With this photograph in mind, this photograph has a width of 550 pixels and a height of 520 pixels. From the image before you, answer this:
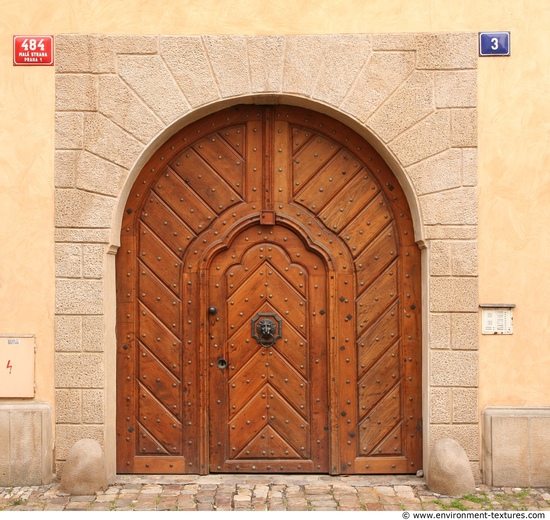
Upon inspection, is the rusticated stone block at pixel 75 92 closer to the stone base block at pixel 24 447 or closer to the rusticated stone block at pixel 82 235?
the rusticated stone block at pixel 82 235

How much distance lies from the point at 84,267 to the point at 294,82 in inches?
76.2

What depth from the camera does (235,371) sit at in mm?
5656

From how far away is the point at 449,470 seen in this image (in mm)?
5148

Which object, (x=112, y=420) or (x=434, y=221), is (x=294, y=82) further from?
(x=112, y=420)

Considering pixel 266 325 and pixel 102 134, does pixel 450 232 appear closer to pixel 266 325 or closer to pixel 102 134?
pixel 266 325

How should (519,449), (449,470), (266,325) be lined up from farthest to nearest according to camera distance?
(266,325), (519,449), (449,470)

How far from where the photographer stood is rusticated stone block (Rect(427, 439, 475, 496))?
5.13 m

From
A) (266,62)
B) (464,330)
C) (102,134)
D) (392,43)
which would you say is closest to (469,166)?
(392,43)

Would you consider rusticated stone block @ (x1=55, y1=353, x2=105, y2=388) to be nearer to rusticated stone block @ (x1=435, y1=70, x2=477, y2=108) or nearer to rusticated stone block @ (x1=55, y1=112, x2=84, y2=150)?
rusticated stone block @ (x1=55, y1=112, x2=84, y2=150)

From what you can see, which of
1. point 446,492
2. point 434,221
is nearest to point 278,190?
point 434,221

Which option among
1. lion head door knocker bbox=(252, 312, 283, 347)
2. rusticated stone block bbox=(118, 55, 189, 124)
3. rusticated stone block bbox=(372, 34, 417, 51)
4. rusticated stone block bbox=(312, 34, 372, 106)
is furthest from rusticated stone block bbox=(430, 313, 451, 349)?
rusticated stone block bbox=(118, 55, 189, 124)

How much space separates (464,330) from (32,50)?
11.7 ft

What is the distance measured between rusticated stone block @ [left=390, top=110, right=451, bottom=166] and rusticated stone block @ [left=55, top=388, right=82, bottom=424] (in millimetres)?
2780

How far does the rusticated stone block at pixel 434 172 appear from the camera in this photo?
17.6 ft
